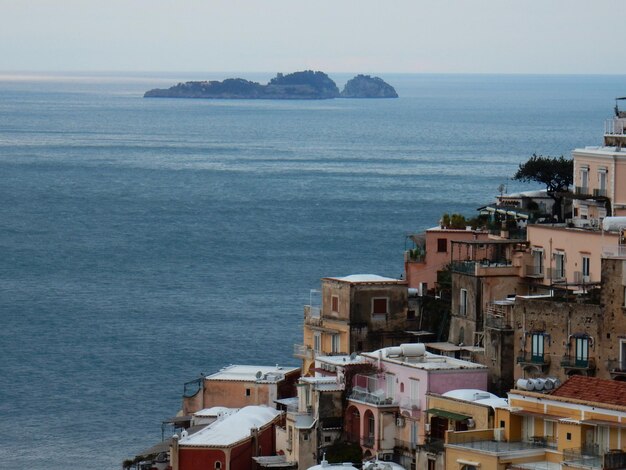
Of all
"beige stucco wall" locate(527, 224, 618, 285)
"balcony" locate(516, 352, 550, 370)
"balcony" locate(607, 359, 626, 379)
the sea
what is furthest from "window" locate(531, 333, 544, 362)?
the sea

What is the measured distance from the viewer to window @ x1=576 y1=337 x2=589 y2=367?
1697 inches

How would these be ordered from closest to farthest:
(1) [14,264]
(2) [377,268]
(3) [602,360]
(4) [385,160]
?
(3) [602,360], (2) [377,268], (1) [14,264], (4) [385,160]

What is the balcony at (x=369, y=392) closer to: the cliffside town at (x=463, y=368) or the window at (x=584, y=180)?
the cliffside town at (x=463, y=368)

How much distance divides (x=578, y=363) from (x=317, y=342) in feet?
34.8

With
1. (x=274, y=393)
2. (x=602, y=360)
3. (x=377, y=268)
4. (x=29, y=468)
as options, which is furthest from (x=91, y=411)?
(x=377, y=268)

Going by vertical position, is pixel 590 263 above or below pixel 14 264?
above

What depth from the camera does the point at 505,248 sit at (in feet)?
164

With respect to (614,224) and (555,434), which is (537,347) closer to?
(614,224)

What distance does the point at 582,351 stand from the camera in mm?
43188

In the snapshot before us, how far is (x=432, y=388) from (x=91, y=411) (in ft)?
69.7

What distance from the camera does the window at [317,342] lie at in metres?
52.2

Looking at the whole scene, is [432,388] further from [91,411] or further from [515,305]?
[91,411]

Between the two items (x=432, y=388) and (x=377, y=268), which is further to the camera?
(x=377, y=268)

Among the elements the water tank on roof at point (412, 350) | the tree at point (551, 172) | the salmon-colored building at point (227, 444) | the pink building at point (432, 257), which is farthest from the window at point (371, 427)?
the tree at point (551, 172)
